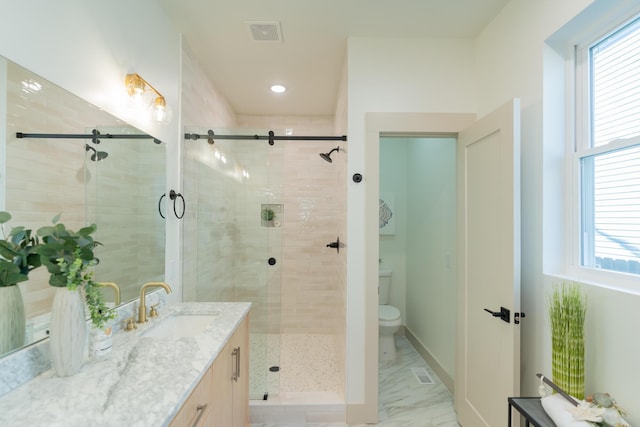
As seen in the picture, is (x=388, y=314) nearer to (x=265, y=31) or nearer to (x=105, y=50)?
(x=265, y=31)

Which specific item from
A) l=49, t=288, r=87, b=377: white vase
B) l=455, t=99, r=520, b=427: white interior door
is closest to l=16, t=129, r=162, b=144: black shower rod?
l=49, t=288, r=87, b=377: white vase

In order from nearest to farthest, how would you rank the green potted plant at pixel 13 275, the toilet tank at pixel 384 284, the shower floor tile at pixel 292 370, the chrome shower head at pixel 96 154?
the green potted plant at pixel 13 275 < the chrome shower head at pixel 96 154 < the shower floor tile at pixel 292 370 < the toilet tank at pixel 384 284

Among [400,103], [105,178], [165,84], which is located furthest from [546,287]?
[165,84]

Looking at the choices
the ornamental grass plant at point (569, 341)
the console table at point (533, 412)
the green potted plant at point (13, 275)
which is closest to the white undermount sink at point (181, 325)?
the green potted plant at point (13, 275)

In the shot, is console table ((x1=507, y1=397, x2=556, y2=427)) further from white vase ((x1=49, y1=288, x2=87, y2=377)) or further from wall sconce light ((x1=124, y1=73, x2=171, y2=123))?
wall sconce light ((x1=124, y1=73, x2=171, y2=123))

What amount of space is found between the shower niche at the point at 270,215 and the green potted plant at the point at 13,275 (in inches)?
66.7

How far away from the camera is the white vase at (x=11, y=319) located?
3.01ft

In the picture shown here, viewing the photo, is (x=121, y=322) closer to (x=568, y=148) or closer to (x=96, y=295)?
(x=96, y=295)

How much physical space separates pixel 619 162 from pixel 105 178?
2.22m

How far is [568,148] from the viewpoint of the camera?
1.51m

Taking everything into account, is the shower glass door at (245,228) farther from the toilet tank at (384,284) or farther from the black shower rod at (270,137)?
the toilet tank at (384,284)

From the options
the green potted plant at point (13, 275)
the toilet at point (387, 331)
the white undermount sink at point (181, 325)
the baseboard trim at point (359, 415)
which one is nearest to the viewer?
the green potted plant at point (13, 275)

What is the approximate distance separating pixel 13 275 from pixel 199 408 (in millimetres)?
721

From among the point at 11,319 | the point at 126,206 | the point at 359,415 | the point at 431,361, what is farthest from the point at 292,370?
the point at 11,319
